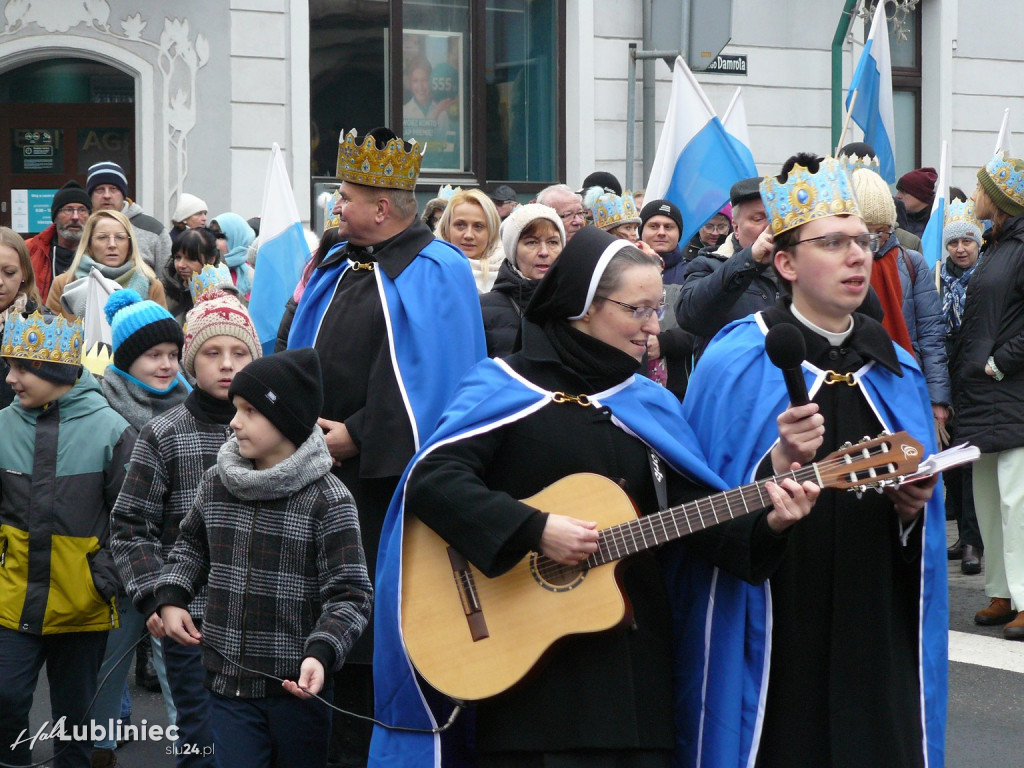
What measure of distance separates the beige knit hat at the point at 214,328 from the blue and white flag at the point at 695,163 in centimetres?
401

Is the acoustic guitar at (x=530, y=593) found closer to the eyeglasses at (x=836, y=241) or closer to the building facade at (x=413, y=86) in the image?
the eyeglasses at (x=836, y=241)

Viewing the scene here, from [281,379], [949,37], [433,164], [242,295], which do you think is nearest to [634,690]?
[281,379]

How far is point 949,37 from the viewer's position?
17.6 meters

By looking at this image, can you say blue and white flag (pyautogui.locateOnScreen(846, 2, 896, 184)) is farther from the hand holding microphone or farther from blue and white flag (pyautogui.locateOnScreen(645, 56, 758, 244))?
the hand holding microphone

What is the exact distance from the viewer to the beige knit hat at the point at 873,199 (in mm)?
5703

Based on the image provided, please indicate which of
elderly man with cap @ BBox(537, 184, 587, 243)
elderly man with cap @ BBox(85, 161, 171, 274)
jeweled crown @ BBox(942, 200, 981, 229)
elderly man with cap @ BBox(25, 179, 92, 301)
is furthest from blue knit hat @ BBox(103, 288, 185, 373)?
jeweled crown @ BBox(942, 200, 981, 229)

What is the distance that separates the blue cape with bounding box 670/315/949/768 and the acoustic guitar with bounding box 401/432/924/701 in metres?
0.32

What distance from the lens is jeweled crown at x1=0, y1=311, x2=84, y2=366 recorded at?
5246 mm

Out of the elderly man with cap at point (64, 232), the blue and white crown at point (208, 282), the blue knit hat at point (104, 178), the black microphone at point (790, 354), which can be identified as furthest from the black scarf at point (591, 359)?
the blue knit hat at point (104, 178)

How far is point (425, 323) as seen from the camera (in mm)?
5047

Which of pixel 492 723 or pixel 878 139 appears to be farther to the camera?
pixel 878 139

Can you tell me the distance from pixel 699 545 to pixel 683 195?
5499mm

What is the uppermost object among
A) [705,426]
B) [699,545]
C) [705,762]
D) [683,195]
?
[683,195]

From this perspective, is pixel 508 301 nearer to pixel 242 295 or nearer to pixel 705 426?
pixel 705 426
